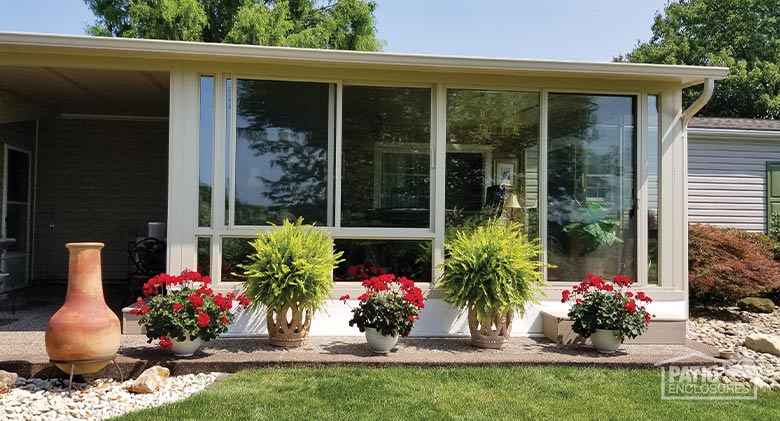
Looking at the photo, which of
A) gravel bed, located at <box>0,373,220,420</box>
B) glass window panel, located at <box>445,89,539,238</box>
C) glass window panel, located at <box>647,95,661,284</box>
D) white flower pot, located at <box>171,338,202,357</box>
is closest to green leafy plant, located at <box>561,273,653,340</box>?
glass window panel, located at <box>647,95,661,284</box>

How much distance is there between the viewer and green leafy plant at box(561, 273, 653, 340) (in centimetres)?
465

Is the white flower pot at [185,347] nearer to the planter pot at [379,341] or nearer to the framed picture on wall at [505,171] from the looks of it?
the planter pot at [379,341]

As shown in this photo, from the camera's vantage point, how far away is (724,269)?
695cm

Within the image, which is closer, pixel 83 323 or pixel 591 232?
pixel 83 323

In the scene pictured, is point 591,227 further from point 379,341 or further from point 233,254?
point 233,254

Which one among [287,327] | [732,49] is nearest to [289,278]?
[287,327]

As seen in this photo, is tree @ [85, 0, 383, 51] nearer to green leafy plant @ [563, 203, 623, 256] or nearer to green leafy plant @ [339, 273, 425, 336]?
green leafy plant @ [563, 203, 623, 256]

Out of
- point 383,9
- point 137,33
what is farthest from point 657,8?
point 137,33

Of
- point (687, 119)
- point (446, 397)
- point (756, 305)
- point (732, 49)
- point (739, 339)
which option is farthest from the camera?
point (732, 49)

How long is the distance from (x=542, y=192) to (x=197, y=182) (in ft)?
10.1

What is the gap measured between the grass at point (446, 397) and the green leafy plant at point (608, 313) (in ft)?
1.34

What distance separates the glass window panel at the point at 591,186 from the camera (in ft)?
18.1

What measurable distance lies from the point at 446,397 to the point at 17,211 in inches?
261

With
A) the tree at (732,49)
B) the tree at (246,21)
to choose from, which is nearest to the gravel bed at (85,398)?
the tree at (246,21)
